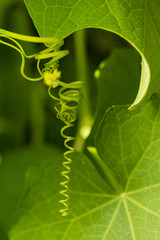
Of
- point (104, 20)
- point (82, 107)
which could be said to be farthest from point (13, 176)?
point (104, 20)

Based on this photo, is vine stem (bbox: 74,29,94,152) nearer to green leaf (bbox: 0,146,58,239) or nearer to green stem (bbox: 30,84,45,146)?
green leaf (bbox: 0,146,58,239)

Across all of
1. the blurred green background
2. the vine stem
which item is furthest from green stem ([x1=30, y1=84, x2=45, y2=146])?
the vine stem

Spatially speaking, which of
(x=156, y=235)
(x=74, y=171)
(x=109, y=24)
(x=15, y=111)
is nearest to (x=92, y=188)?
(x=74, y=171)

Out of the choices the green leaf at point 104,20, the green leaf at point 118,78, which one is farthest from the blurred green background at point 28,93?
the green leaf at point 104,20

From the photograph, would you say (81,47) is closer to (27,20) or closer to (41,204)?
(27,20)

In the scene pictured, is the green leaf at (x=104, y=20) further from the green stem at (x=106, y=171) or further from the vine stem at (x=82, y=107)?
the vine stem at (x=82, y=107)
